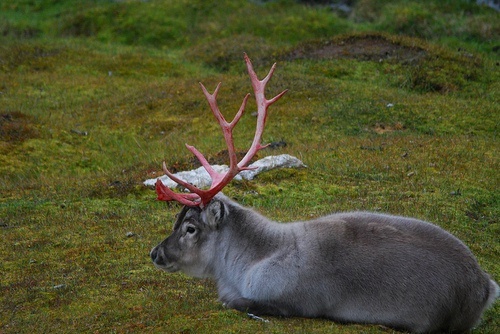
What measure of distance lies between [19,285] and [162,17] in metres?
24.1

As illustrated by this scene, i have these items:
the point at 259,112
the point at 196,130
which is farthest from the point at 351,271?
the point at 196,130

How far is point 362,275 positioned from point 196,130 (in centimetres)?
1296

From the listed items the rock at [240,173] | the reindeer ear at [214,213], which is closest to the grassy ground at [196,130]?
the rock at [240,173]

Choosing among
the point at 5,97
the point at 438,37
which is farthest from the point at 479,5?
the point at 5,97

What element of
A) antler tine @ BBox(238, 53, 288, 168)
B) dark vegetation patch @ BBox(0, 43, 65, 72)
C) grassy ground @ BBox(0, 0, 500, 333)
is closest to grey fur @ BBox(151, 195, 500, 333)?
grassy ground @ BBox(0, 0, 500, 333)

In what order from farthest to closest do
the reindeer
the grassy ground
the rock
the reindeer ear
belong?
the rock < the grassy ground < the reindeer ear < the reindeer

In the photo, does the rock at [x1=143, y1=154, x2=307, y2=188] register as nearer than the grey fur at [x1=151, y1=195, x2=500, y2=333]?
No

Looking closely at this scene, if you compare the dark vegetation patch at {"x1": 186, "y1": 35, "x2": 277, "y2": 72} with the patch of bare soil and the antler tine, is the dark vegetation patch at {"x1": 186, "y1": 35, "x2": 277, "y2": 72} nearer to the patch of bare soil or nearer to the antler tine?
the patch of bare soil

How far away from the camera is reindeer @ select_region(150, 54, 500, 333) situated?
8461 mm

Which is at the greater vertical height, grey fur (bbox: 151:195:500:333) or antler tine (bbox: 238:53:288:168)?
antler tine (bbox: 238:53:288:168)

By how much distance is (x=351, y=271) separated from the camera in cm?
851

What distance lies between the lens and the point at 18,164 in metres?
18.2

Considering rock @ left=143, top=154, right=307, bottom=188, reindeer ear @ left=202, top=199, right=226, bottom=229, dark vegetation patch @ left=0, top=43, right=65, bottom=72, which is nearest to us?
reindeer ear @ left=202, top=199, right=226, bottom=229

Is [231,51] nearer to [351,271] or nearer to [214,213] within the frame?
[214,213]
